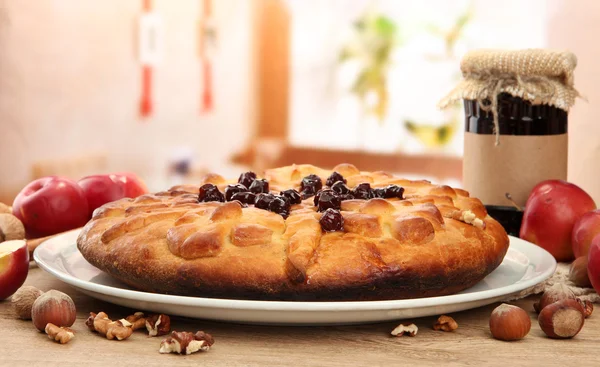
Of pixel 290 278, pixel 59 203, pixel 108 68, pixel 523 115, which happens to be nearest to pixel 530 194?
pixel 523 115

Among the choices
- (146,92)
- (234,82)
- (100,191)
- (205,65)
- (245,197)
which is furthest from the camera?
(234,82)

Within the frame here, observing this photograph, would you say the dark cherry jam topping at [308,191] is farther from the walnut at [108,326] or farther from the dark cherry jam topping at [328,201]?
the walnut at [108,326]

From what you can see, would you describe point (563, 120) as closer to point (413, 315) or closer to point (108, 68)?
point (413, 315)

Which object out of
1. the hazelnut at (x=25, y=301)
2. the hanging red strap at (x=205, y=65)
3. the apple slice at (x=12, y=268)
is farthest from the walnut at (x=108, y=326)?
the hanging red strap at (x=205, y=65)

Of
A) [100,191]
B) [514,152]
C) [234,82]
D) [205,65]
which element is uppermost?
[205,65]

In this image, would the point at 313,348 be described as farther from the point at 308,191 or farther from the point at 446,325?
the point at 308,191

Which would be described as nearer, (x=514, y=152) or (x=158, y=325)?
(x=158, y=325)

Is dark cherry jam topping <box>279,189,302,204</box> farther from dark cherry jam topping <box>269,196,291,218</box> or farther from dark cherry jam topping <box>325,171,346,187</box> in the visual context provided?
dark cherry jam topping <box>325,171,346,187</box>

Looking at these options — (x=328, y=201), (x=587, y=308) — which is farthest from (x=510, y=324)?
(x=328, y=201)
